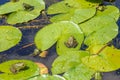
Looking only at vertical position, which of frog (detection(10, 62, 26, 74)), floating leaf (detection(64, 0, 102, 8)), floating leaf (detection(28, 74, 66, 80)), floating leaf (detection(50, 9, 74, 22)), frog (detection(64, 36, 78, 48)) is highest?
floating leaf (detection(64, 0, 102, 8))

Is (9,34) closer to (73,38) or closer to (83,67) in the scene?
(73,38)

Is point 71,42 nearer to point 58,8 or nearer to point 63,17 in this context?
point 63,17

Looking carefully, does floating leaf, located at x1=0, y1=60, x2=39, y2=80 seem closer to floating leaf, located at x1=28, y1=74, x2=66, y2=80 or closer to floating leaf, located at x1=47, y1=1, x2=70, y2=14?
floating leaf, located at x1=28, y1=74, x2=66, y2=80

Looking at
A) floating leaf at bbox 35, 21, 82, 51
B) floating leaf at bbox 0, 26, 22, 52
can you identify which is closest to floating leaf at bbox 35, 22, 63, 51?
floating leaf at bbox 35, 21, 82, 51

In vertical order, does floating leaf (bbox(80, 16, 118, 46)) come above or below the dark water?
above

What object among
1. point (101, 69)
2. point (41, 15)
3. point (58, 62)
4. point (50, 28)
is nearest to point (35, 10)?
point (41, 15)

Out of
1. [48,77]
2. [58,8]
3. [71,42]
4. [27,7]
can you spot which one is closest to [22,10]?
[27,7]

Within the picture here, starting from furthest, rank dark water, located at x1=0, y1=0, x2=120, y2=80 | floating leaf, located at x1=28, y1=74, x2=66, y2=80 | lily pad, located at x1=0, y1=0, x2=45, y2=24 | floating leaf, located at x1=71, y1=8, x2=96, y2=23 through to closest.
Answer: lily pad, located at x1=0, y1=0, x2=45, y2=24, floating leaf, located at x1=71, y1=8, x2=96, y2=23, dark water, located at x1=0, y1=0, x2=120, y2=80, floating leaf, located at x1=28, y1=74, x2=66, y2=80

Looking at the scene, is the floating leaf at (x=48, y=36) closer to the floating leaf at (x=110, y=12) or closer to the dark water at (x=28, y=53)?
the dark water at (x=28, y=53)
